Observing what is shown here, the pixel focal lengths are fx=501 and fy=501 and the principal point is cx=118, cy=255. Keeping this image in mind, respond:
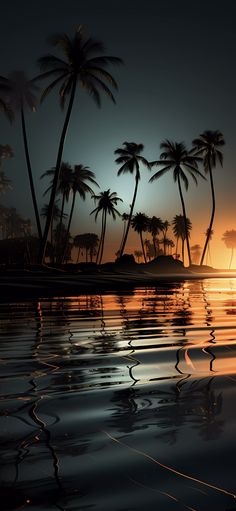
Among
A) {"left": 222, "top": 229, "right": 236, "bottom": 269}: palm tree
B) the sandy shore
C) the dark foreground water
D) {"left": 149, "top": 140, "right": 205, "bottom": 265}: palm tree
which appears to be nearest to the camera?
the dark foreground water

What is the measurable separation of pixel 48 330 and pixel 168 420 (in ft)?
12.0

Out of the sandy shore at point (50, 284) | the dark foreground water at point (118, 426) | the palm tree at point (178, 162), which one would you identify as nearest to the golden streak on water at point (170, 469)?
the dark foreground water at point (118, 426)

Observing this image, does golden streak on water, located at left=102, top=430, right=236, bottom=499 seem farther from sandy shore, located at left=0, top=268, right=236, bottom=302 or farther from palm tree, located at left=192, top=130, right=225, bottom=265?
palm tree, located at left=192, top=130, right=225, bottom=265

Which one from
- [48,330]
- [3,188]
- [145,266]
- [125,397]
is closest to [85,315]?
[48,330]

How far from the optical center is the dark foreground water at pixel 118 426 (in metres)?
1.41

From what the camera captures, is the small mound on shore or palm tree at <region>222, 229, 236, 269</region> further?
palm tree at <region>222, 229, 236, 269</region>

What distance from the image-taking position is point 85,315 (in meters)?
7.44

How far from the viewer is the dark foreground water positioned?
1.41 metres

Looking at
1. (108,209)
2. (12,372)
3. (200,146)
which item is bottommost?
(12,372)

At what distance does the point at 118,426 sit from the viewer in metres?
2.04

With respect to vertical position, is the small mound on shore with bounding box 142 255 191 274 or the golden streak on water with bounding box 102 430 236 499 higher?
the small mound on shore with bounding box 142 255 191 274

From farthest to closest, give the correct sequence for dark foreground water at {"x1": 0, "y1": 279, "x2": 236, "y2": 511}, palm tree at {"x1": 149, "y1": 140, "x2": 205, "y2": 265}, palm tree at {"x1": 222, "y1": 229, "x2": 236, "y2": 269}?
palm tree at {"x1": 222, "y1": 229, "x2": 236, "y2": 269} < palm tree at {"x1": 149, "y1": 140, "x2": 205, "y2": 265} < dark foreground water at {"x1": 0, "y1": 279, "x2": 236, "y2": 511}

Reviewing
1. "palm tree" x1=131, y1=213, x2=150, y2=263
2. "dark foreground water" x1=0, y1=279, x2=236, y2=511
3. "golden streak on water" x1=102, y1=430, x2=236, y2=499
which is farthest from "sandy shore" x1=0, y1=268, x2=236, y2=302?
"palm tree" x1=131, y1=213, x2=150, y2=263

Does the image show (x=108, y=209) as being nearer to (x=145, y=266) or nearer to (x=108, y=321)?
(x=145, y=266)
